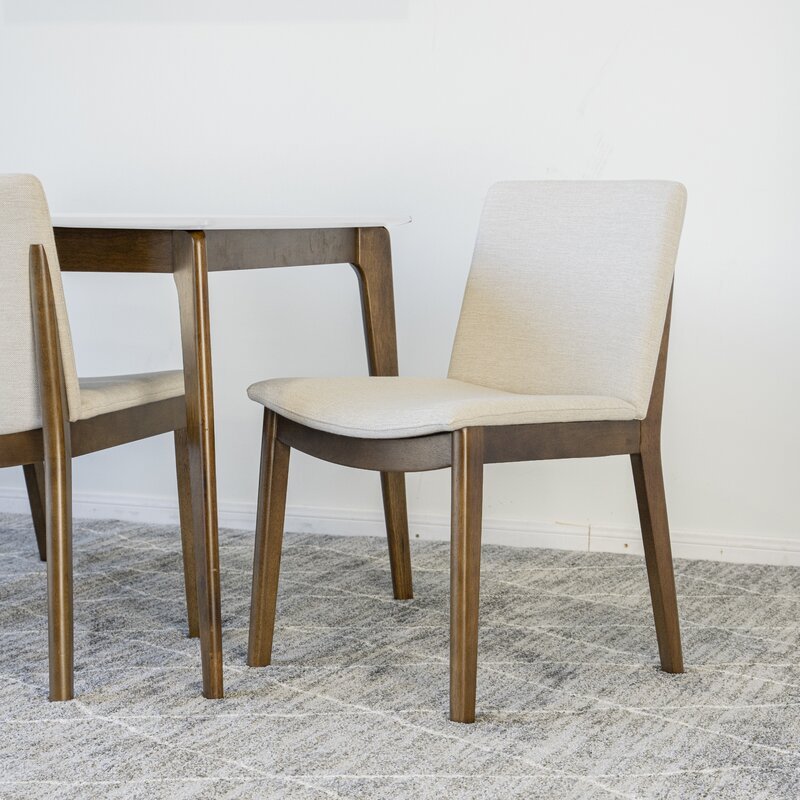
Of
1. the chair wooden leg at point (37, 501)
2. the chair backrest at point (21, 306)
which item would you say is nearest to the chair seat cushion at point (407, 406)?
the chair backrest at point (21, 306)

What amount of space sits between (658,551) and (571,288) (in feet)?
1.49

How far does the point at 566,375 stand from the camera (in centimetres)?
188

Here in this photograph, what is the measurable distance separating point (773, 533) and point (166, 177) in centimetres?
170

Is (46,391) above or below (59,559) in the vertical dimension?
above

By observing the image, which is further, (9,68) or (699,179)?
(9,68)

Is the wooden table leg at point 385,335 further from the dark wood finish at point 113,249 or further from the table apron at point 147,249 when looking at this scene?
the dark wood finish at point 113,249

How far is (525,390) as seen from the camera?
1.94 metres

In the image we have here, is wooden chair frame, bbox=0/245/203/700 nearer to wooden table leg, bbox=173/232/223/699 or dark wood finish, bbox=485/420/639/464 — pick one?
wooden table leg, bbox=173/232/223/699

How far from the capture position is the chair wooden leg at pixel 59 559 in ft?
5.37

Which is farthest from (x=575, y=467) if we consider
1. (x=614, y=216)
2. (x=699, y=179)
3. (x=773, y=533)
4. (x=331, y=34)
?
(x=331, y=34)

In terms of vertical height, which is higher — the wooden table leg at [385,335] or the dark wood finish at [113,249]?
the dark wood finish at [113,249]

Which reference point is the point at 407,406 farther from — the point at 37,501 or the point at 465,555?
the point at 37,501

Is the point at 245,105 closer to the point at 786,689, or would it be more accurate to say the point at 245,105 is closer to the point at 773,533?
the point at 773,533

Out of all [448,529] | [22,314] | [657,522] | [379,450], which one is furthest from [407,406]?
[448,529]
